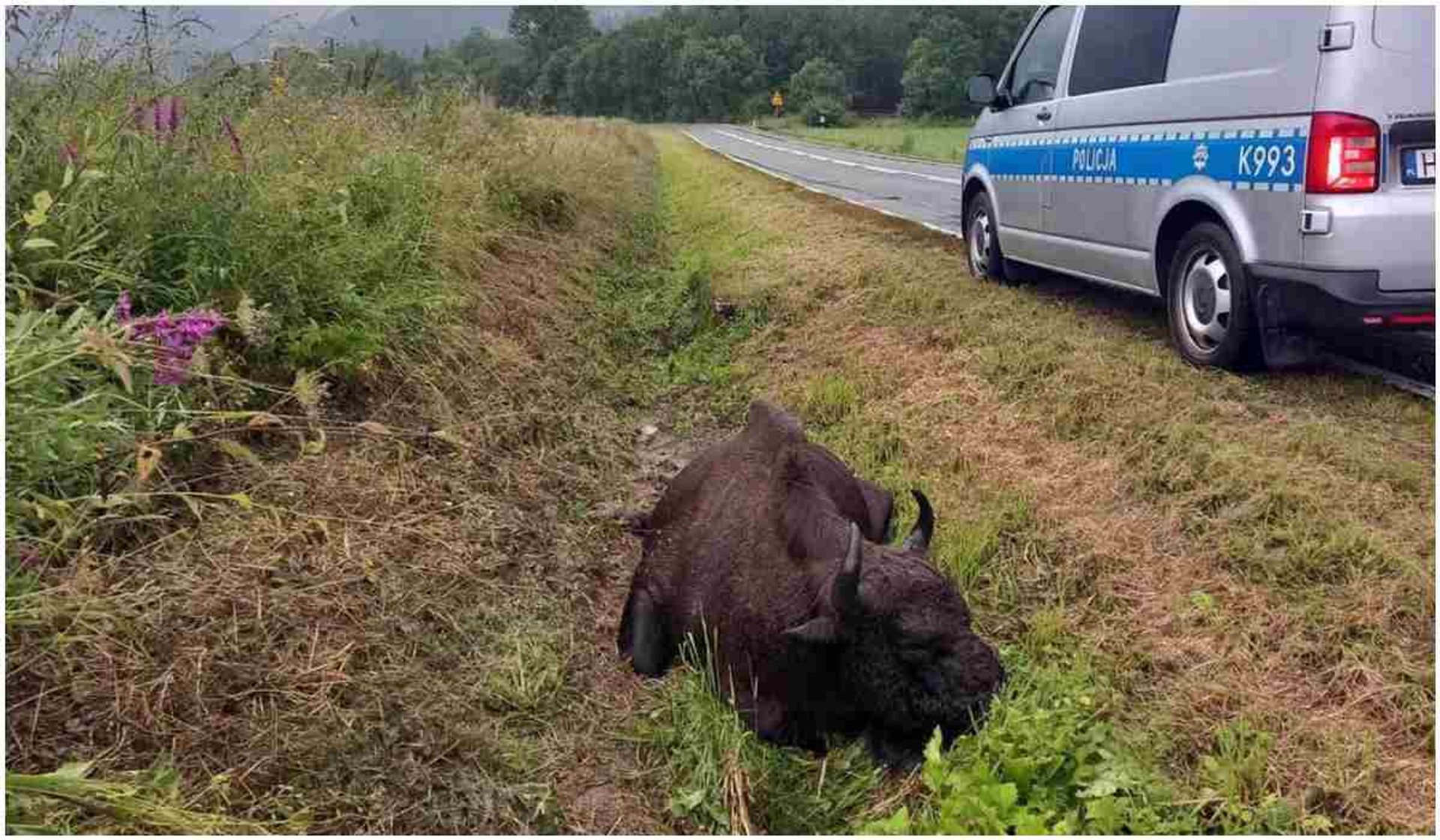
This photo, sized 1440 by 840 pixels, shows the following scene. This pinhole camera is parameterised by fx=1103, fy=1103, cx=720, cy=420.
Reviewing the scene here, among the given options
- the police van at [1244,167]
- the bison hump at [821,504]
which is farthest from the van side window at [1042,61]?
the bison hump at [821,504]

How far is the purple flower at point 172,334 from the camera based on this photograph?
11.5 ft

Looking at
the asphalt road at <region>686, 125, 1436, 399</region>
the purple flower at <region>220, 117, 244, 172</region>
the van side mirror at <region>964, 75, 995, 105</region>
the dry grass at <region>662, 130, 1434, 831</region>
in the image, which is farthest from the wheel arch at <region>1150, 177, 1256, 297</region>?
the purple flower at <region>220, 117, 244, 172</region>

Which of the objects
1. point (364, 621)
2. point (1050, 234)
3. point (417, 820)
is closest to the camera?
point (417, 820)

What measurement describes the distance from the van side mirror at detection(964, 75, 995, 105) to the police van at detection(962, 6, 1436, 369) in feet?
1.75

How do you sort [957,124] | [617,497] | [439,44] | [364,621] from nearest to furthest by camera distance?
[364,621]
[617,497]
[439,44]
[957,124]

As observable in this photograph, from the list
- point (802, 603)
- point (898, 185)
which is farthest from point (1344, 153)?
point (898, 185)

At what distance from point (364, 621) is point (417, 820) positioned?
911 mm

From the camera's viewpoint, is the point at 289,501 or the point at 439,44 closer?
the point at 289,501

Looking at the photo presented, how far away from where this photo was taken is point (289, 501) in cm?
421

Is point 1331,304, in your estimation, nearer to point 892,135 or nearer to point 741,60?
point 892,135

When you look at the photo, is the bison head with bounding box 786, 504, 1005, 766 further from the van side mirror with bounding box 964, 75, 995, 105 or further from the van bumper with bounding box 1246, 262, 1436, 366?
the van side mirror with bounding box 964, 75, 995, 105

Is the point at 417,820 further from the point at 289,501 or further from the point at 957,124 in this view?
the point at 957,124

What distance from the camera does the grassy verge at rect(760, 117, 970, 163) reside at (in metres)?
32.5

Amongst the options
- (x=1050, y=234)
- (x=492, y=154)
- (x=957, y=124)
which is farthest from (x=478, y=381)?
(x=957, y=124)
